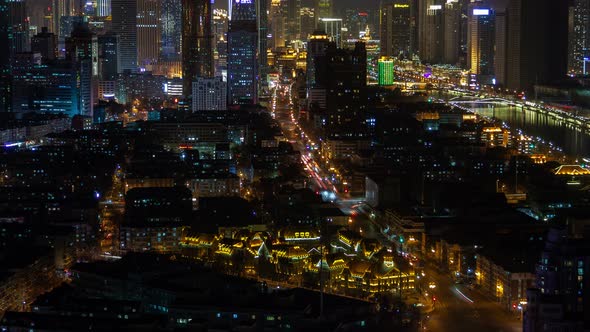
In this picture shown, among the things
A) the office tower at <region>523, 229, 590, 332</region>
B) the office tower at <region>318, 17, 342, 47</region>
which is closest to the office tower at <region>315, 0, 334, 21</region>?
the office tower at <region>318, 17, 342, 47</region>

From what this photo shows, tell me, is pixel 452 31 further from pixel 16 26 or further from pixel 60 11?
pixel 16 26

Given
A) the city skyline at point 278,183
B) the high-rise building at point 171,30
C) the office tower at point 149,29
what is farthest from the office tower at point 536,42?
the office tower at point 149,29

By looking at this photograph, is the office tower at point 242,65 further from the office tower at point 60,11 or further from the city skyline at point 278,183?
the office tower at point 60,11

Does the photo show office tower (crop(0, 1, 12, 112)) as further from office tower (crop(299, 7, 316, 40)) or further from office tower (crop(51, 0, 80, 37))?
office tower (crop(299, 7, 316, 40))

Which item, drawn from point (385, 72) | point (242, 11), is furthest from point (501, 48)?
point (242, 11)

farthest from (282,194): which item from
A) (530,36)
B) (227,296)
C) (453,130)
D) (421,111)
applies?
(530,36)
